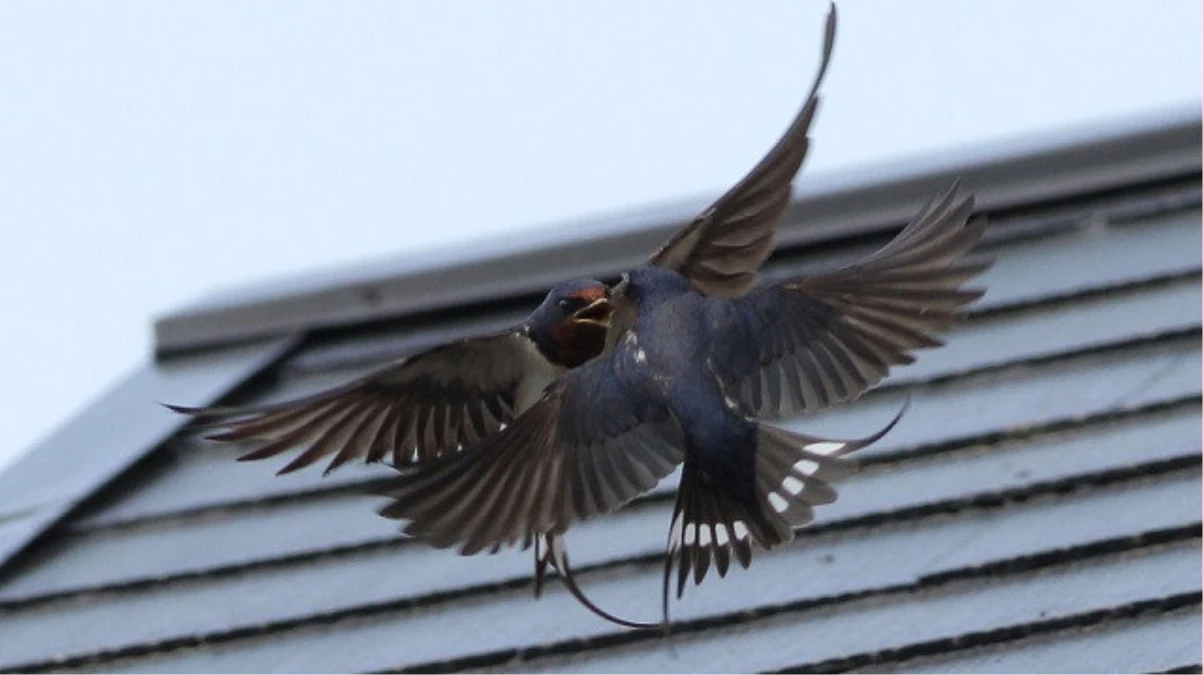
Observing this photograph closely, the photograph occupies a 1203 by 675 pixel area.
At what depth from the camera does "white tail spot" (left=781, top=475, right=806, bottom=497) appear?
2.63 m

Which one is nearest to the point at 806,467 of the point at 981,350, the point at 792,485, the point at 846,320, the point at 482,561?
the point at 792,485

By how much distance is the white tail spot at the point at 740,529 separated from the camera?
263 cm

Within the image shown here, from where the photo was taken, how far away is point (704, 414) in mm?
2611

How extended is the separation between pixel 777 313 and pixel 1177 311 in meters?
0.79

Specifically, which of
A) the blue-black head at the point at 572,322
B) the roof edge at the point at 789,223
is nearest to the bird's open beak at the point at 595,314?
the blue-black head at the point at 572,322

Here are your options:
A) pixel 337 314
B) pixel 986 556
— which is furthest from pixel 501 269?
pixel 986 556

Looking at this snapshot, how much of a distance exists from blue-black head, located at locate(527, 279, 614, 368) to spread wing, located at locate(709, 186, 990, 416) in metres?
0.11

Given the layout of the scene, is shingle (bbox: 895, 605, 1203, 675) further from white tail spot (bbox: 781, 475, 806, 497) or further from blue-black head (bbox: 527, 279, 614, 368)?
blue-black head (bbox: 527, 279, 614, 368)

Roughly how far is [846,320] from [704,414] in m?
0.16

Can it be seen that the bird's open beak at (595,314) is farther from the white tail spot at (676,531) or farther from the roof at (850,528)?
the roof at (850,528)

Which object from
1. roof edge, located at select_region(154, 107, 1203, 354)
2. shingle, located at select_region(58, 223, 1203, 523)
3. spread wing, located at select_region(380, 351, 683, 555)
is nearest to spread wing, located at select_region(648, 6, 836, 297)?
spread wing, located at select_region(380, 351, 683, 555)

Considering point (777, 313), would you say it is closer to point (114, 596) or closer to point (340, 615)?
point (340, 615)

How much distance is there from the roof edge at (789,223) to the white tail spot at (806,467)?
48.2 inches

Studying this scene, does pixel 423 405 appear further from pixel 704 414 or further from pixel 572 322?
pixel 704 414
